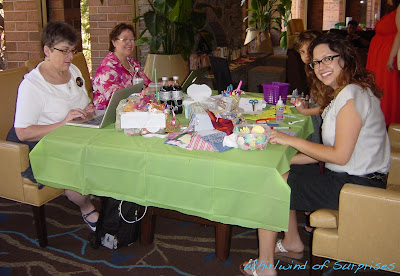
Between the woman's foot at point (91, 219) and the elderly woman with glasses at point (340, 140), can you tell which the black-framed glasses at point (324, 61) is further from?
the woman's foot at point (91, 219)

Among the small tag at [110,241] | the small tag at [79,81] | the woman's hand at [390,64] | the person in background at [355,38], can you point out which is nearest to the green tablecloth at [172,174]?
the small tag at [110,241]

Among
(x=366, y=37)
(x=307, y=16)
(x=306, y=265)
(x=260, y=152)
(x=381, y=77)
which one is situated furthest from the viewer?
(x=307, y=16)

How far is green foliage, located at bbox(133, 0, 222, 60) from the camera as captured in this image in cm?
427

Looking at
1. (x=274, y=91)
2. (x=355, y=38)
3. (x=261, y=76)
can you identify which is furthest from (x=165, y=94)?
(x=355, y=38)

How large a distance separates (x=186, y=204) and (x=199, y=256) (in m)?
0.66

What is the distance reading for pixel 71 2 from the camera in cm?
443

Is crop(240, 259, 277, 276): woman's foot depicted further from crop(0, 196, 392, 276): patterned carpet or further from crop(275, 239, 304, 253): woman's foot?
crop(275, 239, 304, 253): woman's foot

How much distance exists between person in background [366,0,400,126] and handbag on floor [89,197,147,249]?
2.53m

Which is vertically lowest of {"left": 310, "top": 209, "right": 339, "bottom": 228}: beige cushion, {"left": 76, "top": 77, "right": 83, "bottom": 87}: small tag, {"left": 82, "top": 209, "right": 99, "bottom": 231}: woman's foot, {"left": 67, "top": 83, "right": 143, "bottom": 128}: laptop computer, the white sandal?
the white sandal

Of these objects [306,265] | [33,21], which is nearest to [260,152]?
[306,265]

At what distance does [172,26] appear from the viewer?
456 centimetres

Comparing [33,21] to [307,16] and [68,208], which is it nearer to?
[68,208]

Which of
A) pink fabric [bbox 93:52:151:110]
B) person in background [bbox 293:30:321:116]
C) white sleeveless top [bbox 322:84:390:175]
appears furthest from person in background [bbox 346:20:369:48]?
white sleeveless top [bbox 322:84:390:175]

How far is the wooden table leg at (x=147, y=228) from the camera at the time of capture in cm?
244
